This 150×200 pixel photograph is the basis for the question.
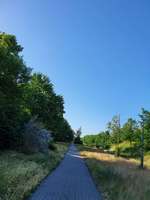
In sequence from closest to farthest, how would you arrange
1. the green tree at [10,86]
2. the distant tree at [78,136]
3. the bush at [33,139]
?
the green tree at [10,86] < the bush at [33,139] < the distant tree at [78,136]

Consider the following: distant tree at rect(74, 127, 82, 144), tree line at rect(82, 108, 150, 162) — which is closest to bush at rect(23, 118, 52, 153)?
tree line at rect(82, 108, 150, 162)

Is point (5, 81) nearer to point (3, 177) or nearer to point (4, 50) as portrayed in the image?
point (4, 50)

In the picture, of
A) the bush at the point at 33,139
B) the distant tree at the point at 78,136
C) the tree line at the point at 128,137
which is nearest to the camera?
the bush at the point at 33,139

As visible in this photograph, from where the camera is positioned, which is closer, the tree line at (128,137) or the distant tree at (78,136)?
the tree line at (128,137)

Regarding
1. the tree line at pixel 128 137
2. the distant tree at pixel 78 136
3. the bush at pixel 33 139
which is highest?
the distant tree at pixel 78 136

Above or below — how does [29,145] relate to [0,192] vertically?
above

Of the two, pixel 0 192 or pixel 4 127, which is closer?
pixel 0 192

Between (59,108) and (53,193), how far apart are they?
2312 inches

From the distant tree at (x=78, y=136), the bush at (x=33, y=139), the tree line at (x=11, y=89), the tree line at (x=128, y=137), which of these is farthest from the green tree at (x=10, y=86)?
the distant tree at (x=78, y=136)

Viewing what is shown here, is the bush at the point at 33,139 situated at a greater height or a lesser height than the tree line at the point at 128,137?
lesser

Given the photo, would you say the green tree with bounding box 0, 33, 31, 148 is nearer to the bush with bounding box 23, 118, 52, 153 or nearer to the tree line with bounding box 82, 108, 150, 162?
the bush with bounding box 23, 118, 52, 153

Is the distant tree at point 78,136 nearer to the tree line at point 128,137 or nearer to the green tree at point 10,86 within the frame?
the tree line at point 128,137

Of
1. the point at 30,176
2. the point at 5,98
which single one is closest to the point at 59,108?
the point at 5,98

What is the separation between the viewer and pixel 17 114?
31766mm
